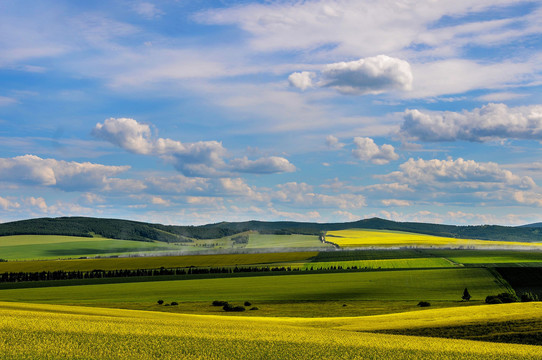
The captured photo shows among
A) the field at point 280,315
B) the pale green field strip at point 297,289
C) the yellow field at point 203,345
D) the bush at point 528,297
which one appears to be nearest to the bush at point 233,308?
the field at point 280,315

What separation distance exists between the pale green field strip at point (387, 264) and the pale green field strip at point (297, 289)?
83.4 feet

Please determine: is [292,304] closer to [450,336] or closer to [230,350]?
[450,336]

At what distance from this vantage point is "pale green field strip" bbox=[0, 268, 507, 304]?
3477 inches

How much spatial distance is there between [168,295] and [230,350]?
71319mm

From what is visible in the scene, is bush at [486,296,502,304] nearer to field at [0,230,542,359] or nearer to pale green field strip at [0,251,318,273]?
field at [0,230,542,359]

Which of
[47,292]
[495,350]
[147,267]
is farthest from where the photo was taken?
[147,267]

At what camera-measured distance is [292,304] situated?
80625 millimetres

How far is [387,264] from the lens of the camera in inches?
5955

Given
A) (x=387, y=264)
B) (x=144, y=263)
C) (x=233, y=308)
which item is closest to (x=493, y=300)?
(x=233, y=308)

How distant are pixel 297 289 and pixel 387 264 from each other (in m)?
61.7

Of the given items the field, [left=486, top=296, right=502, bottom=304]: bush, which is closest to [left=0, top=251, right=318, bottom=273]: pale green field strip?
the field

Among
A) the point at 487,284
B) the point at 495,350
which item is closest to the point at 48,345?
the point at 495,350

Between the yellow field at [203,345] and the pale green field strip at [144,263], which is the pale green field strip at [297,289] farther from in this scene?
the yellow field at [203,345]

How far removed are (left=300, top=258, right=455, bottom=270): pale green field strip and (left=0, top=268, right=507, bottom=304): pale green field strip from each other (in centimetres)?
2543
